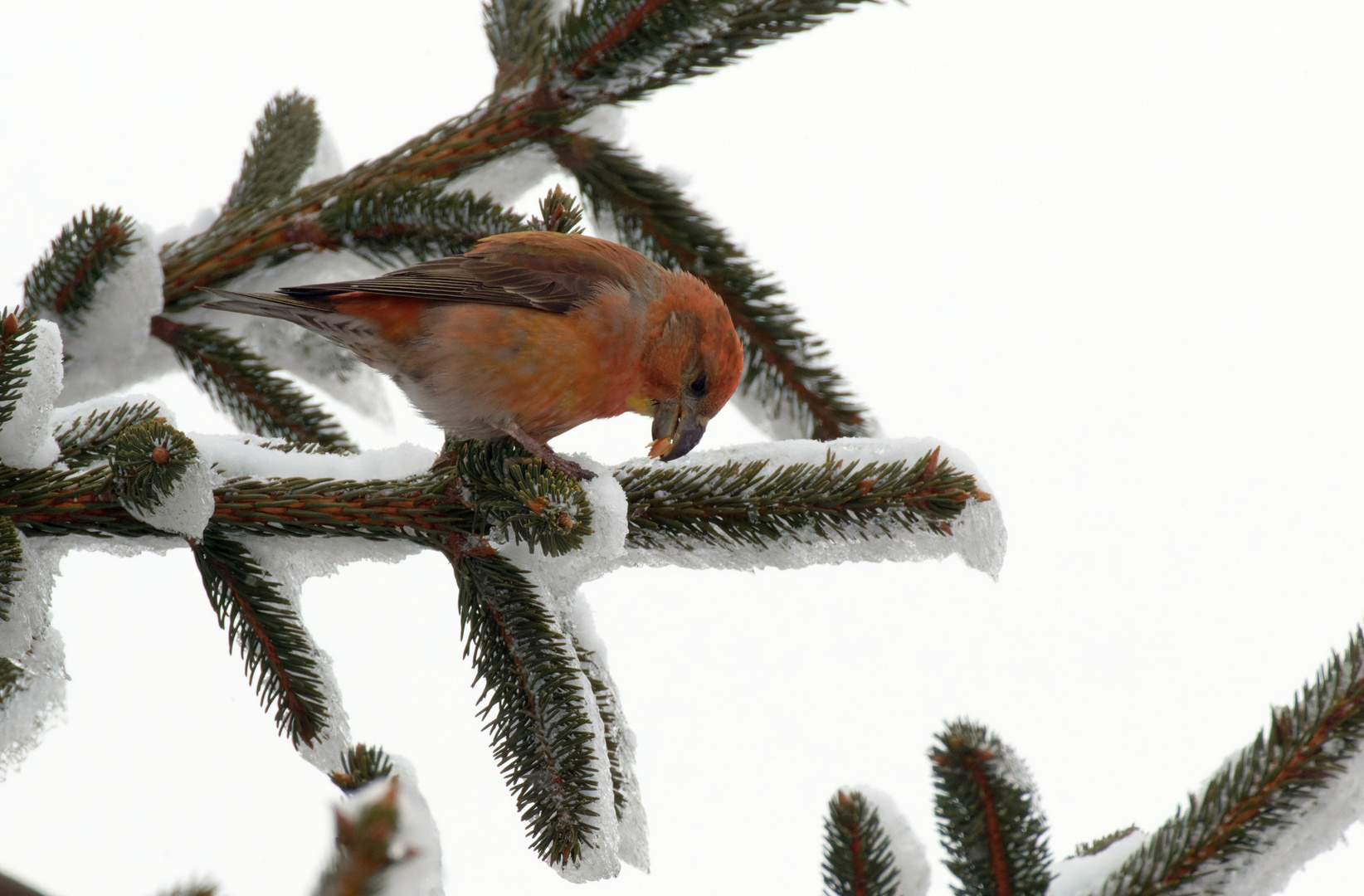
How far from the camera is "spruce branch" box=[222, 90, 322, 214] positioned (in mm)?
3079

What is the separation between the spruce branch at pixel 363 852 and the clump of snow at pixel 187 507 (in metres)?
1.17

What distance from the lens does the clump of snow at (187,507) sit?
65.3 inches

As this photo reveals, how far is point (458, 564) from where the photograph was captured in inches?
77.7

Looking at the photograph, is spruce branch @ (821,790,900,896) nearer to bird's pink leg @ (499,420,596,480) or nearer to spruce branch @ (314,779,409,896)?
spruce branch @ (314,779,409,896)

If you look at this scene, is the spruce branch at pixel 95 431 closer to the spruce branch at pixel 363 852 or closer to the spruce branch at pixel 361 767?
the spruce branch at pixel 361 767

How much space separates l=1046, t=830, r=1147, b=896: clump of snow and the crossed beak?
64.1 inches

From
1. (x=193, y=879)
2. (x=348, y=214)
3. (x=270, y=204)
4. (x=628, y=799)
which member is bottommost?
(x=193, y=879)

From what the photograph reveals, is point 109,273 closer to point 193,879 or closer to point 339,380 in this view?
point 339,380

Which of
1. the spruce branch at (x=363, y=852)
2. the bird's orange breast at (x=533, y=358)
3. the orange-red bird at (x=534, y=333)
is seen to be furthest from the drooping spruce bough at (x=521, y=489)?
the bird's orange breast at (x=533, y=358)

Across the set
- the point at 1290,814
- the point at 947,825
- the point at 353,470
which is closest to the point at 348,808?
the point at 947,825

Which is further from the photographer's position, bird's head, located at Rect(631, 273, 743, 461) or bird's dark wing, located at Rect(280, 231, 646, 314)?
bird's head, located at Rect(631, 273, 743, 461)

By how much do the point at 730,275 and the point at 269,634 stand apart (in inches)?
61.8

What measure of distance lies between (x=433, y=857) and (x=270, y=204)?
273 cm

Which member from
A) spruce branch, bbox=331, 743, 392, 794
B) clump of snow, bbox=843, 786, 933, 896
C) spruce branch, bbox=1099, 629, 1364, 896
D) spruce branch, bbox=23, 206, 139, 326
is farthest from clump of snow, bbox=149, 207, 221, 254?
spruce branch, bbox=1099, 629, 1364, 896
